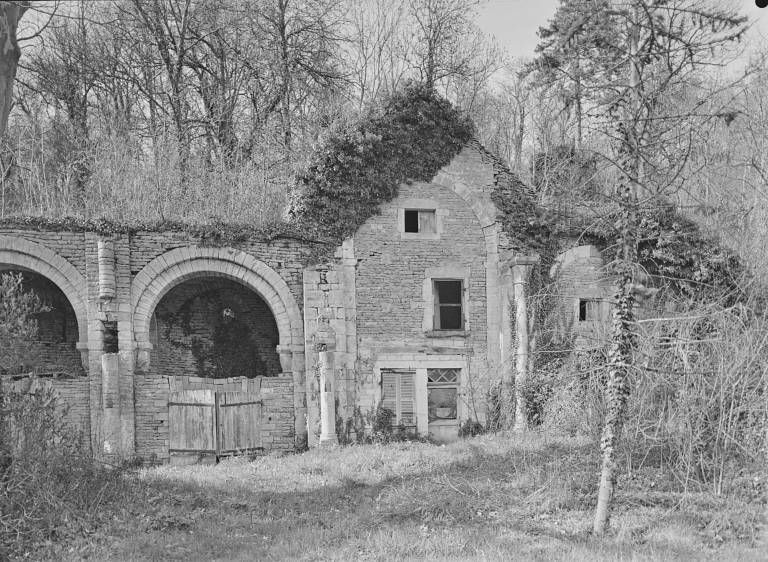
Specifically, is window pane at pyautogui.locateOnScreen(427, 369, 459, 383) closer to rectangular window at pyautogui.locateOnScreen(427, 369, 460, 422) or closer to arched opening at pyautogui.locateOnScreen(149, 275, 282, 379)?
rectangular window at pyautogui.locateOnScreen(427, 369, 460, 422)

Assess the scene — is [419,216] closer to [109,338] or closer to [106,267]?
[106,267]

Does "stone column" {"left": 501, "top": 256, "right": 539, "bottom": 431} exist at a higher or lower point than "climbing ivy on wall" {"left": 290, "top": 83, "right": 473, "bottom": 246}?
lower

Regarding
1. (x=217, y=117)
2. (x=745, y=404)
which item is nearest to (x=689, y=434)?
(x=745, y=404)

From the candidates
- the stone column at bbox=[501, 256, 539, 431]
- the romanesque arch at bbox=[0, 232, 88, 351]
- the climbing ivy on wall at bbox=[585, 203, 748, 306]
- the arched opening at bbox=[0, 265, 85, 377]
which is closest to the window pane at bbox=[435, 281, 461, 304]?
the stone column at bbox=[501, 256, 539, 431]

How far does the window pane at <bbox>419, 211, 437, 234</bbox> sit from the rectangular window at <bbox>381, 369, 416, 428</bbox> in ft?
10.9

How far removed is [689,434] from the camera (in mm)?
10812

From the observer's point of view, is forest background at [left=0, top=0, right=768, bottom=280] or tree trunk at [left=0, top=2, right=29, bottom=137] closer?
tree trunk at [left=0, top=2, right=29, bottom=137]

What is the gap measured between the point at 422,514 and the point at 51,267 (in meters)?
9.56

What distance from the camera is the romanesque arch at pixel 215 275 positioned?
1719 centimetres

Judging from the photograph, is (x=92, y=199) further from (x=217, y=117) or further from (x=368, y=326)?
(x=368, y=326)

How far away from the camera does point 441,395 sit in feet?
61.2

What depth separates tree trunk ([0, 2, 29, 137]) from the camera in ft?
31.6

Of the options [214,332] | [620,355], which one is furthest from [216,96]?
[620,355]

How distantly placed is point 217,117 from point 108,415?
13998mm
